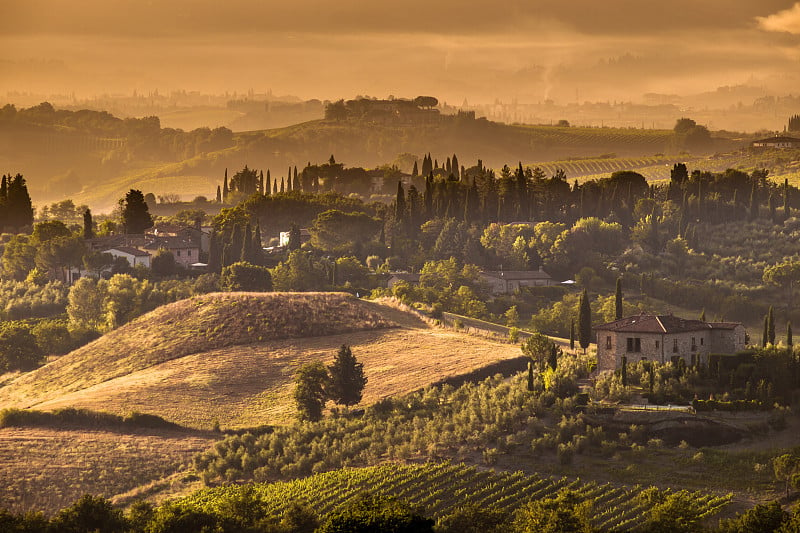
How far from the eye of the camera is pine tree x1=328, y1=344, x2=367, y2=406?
337 feet

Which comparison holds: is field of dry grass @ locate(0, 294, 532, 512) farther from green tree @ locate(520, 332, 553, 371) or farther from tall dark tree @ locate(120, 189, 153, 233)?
tall dark tree @ locate(120, 189, 153, 233)

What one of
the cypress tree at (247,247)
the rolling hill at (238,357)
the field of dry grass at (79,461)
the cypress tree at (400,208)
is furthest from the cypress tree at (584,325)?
the cypress tree at (400,208)

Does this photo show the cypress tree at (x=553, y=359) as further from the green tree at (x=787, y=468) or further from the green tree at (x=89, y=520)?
the green tree at (x=89, y=520)

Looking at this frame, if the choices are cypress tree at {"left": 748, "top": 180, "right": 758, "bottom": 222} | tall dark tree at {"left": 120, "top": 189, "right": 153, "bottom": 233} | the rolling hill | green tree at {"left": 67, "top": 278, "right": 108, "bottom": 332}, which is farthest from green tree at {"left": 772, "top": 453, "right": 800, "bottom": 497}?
tall dark tree at {"left": 120, "top": 189, "right": 153, "bottom": 233}

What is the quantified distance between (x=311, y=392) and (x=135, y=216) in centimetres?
8226

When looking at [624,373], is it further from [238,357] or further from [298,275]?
[298,275]

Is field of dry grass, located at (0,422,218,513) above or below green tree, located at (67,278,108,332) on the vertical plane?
below

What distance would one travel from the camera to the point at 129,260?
158 meters

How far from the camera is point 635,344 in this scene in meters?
100

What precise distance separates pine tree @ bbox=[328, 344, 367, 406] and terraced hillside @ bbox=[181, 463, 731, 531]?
15998 mm

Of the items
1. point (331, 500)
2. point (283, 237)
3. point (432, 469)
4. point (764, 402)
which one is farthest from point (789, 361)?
point (283, 237)

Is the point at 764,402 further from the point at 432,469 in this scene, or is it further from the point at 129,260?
the point at 129,260

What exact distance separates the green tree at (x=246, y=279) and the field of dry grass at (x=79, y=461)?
44857 millimetres

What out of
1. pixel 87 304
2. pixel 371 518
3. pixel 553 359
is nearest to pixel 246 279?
pixel 87 304
